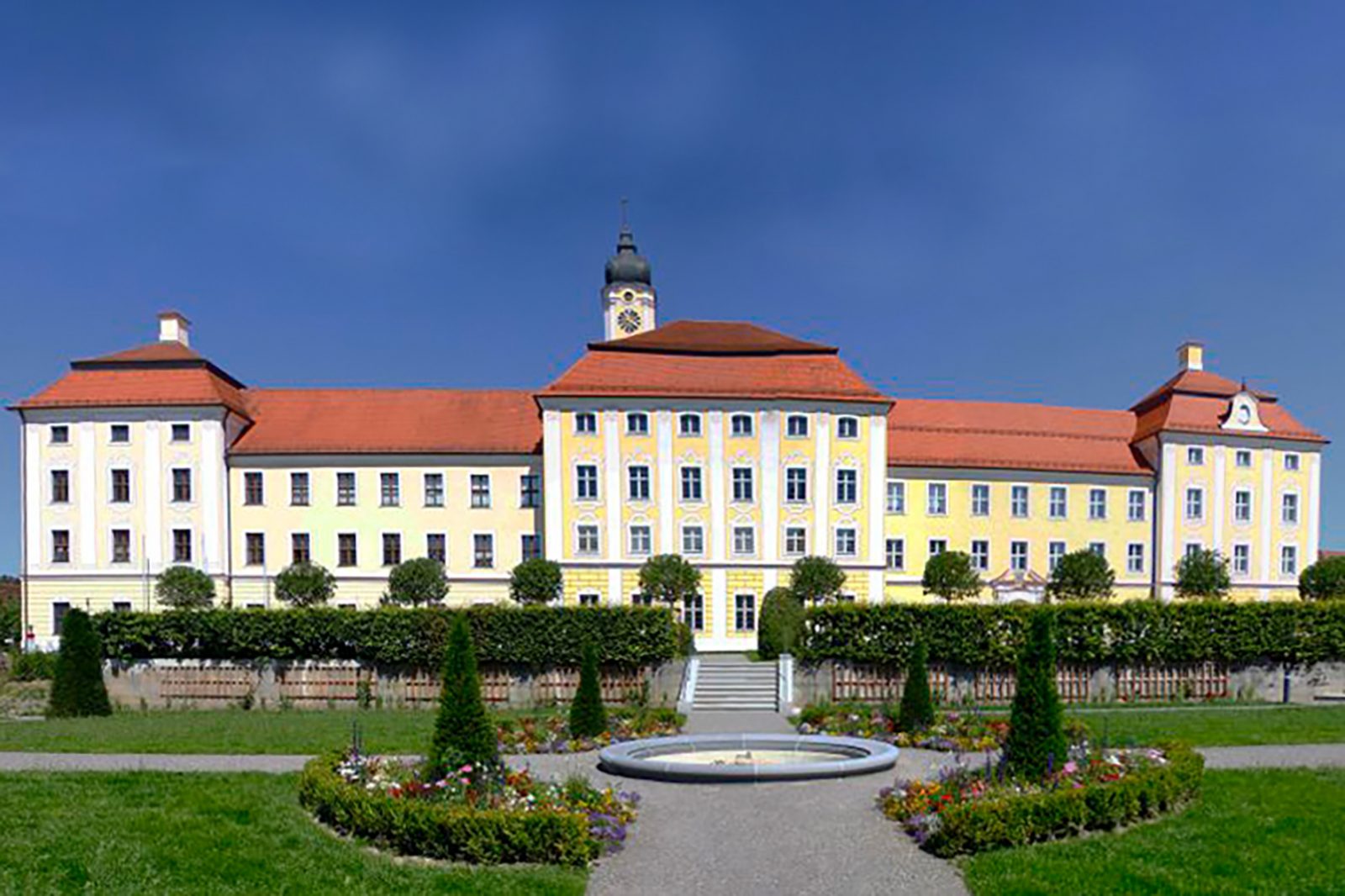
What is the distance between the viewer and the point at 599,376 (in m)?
36.7

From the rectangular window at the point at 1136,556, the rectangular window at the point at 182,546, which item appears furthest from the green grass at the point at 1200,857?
the rectangular window at the point at 182,546

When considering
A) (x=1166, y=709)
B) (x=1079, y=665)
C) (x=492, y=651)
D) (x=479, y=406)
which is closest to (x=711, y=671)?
(x=492, y=651)

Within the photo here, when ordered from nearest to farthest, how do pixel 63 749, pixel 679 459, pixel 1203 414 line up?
pixel 63 749 < pixel 679 459 < pixel 1203 414

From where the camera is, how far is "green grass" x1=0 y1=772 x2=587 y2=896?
27.5 ft

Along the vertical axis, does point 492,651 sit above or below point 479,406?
below

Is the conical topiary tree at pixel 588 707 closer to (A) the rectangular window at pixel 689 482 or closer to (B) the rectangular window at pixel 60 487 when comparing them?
(A) the rectangular window at pixel 689 482

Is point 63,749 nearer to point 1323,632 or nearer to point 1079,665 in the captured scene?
point 1079,665

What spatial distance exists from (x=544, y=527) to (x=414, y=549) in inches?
284

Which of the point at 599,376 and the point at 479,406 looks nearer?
the point at 599,376

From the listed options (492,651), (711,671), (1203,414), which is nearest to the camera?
(492,651)

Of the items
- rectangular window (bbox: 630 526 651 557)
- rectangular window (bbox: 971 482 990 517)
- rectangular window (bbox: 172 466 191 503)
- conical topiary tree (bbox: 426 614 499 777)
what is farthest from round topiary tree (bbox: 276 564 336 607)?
rectangular window (bbox: 971 482 990 517)

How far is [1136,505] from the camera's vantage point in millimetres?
42938

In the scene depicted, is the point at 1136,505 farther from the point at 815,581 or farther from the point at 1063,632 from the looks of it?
the point at 1063,632

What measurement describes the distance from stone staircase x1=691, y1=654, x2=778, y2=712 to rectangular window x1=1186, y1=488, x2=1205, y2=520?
27.0 m
